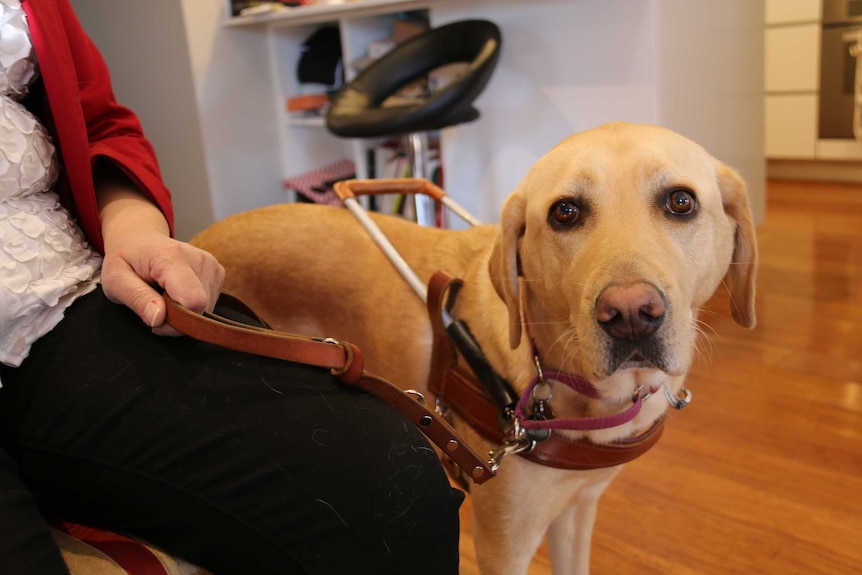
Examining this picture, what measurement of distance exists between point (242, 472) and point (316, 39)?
321 cm

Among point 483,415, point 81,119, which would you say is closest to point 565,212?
point 483,415

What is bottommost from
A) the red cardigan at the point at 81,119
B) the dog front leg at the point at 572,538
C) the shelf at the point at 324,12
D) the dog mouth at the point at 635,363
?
the dog front leg at the point at 572,538

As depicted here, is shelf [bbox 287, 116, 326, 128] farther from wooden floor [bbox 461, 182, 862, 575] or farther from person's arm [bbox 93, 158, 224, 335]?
person's arm [bbox 93, 158, 224, 335]

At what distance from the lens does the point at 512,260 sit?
1.10m

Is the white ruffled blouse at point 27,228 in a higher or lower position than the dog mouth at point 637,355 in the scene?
higher

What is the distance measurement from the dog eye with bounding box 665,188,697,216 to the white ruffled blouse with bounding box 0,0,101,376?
2.38ft

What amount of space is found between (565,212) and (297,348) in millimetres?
415

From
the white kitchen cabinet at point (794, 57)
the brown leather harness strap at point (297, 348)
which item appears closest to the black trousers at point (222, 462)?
the brown leather harness strap at point (297, 348)

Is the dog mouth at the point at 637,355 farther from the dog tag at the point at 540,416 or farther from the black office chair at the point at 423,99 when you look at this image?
the black office chair at the point at 423,99

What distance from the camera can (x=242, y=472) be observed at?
2.42 ft

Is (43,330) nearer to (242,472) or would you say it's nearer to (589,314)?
(242,472)

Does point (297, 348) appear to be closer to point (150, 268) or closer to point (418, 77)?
point (150, 268)

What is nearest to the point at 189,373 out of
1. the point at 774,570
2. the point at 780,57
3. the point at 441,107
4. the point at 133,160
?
the point at 133,160

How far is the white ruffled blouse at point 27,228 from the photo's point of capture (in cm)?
82
